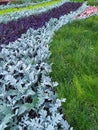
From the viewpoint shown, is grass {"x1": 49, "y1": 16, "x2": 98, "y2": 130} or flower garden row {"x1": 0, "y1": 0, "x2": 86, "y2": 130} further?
grass {"x1": 49, "y1": 16, "x2": 98, "y2": 130}

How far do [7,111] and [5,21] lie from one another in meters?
7.10

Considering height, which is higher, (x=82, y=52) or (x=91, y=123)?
(x=91, y=123)

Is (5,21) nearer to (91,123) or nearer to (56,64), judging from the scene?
(56,64)

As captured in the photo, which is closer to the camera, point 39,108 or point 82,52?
point 39,108

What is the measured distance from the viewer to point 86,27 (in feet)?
32.4

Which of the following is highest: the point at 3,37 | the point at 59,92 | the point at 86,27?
the point at 59,92

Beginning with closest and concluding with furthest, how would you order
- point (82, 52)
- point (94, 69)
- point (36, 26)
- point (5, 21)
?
point (94, 69) → point (82, 52) → point (36, 26) → point (5, 21)

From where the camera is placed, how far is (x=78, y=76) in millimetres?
5070

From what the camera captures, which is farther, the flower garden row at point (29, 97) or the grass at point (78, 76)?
the grass at point (78, 76)

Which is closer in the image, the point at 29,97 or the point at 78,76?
the point at 29,97

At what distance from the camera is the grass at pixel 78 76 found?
3.89m

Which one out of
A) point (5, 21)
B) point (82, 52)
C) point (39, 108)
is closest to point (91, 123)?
point (39, 108)

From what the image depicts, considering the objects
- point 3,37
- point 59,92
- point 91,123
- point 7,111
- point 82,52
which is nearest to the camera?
point 91,123

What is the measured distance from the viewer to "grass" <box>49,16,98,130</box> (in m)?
3.89
